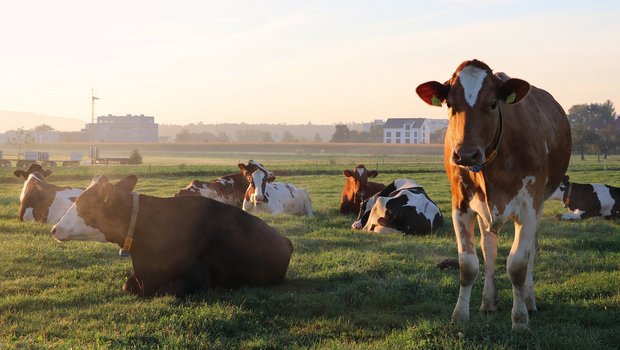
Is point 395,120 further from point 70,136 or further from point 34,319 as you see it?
point 34,319

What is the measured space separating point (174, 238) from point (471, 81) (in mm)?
4136

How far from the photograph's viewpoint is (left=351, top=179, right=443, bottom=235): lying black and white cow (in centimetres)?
1391

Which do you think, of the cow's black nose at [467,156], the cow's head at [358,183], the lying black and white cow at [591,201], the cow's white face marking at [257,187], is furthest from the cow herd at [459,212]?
the lying black and white cow at [591,201]

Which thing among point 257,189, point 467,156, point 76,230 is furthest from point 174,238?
point 257,189

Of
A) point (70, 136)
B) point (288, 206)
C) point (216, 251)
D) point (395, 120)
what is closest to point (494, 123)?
point (216, 251)

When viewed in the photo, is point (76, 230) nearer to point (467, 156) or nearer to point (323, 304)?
point (323, 304)

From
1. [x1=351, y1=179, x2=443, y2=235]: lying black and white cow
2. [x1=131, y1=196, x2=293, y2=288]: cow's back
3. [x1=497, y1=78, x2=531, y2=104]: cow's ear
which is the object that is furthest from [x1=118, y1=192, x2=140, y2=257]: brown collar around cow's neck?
[x1=351, y1=179, x2=443, y2=235]: lying black and white cow

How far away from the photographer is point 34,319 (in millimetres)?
6996

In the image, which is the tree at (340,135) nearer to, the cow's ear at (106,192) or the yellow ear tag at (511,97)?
the cow's ear at (106,192)

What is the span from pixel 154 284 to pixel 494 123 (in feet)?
14.8

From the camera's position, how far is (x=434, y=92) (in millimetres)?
6711

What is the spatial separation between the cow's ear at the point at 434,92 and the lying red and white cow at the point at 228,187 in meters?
11.7

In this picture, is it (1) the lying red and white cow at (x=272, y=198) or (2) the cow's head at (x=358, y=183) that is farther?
(2) the cow's head at (x=358, y=183)

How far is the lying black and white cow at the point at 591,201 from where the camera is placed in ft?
57.1
